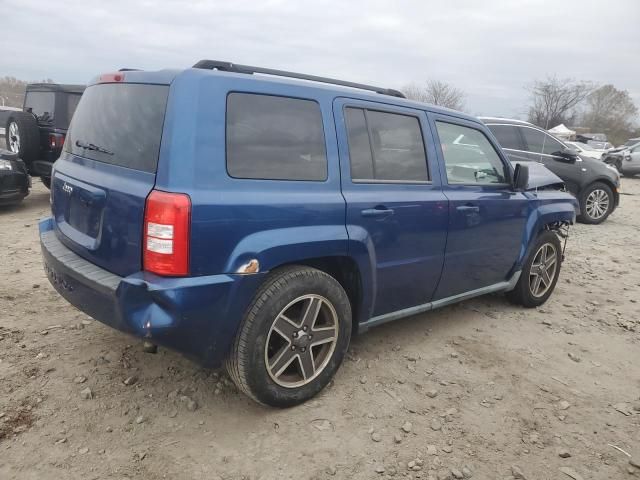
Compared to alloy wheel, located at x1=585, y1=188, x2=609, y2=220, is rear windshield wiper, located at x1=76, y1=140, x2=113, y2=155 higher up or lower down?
higher up

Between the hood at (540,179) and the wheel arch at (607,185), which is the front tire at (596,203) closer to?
the wheel arch at (607,185)

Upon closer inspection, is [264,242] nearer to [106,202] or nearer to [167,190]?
[167,190]

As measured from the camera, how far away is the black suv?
9055 millimetres

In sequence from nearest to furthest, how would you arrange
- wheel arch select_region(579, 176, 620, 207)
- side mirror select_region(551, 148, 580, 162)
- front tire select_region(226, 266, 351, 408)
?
front tire select_region(226, 266, 351, 408)
side mirror select_region(551, 148, 580, 162)
wheel arch select_region(579, 176, 620, 207)

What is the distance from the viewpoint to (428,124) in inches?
135

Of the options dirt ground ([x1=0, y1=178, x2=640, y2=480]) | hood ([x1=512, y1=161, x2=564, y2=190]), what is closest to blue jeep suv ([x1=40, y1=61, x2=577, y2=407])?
dirt ground ([x1=0, y1=178, x2=640, y2=480])

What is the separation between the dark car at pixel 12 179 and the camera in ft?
23.8

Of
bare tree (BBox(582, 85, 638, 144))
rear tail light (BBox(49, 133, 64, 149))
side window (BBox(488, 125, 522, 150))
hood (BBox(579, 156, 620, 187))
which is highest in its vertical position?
bare tree (BBox(582, 85, 638, 144))

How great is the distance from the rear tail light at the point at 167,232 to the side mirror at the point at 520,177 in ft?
9.55

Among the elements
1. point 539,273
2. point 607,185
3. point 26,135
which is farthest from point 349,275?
point 607,185

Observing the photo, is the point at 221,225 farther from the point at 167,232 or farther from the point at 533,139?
the point at 533,139

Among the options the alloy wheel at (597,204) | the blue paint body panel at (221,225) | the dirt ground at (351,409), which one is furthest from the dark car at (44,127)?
the alloy wheel at (597,204)

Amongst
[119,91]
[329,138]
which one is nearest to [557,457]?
[329,138]

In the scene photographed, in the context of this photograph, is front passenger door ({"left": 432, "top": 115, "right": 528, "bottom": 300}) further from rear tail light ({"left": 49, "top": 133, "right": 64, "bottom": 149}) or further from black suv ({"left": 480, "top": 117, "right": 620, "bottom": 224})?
rear tail light ({"left": 49, "top": 133, "right": 64, "bottom": 149})
